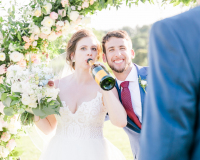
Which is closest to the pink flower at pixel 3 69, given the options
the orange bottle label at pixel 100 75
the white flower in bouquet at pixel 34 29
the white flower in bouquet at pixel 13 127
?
the white flower in bouquet at pixel 34 29

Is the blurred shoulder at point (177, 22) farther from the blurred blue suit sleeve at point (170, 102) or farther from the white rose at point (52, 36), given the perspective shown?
the white rose at point (52, 36)

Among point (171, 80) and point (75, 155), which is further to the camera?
point (75, 155)

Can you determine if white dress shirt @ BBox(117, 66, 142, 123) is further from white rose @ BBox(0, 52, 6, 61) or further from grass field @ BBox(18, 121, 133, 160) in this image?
grass field @ BBox(18, 121, 133, 160)

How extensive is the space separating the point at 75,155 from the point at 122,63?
3.88ft

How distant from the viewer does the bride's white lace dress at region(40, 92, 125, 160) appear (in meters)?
2.38

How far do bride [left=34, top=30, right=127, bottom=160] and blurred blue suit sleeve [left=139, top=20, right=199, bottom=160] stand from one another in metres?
1.70

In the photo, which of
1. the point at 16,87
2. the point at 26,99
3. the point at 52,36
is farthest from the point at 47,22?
the point at 26,99

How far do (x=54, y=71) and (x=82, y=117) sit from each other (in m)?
0.88

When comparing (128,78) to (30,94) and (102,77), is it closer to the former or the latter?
(102,77)

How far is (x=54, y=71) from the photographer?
307 cm

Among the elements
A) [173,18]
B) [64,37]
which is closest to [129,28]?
[64,37]

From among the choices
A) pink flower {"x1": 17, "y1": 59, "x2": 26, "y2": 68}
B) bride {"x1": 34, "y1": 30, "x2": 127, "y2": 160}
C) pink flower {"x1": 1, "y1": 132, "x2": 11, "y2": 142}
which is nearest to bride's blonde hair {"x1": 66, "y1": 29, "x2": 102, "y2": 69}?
bride {"x1": 34, "y1": 30, "x2": 127, "y2": 160}

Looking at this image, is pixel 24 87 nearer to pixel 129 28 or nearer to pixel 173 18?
pixel 173 18

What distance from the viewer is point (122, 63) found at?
2838 mm
